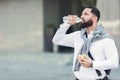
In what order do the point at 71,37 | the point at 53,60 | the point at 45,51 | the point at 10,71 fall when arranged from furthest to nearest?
1. the point at 45,51
2. the point at 53,60
3. the point at 10,71
4. the point at 71,37

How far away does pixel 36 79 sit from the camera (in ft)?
40.3

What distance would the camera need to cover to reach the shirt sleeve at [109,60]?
422 cm

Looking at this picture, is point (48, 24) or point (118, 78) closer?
point (118, 78)

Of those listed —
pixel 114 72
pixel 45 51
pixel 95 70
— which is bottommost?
pixel 45 51

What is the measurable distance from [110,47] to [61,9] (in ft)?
61.2

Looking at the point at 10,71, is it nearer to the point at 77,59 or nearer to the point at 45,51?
the point at 45,51

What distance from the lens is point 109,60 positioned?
424 centimetres

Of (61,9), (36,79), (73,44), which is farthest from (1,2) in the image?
(73,44)

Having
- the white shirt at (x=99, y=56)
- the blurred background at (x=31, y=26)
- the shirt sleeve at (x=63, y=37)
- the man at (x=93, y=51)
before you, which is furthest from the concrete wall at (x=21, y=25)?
the man at (x=93, y=51)

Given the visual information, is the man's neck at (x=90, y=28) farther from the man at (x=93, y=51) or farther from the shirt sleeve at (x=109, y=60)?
the shirt sleeve at (x=109, y=60)

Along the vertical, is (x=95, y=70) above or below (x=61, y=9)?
above

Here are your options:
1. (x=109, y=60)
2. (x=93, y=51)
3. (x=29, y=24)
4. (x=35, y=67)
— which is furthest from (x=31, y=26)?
(x=109, y=60)

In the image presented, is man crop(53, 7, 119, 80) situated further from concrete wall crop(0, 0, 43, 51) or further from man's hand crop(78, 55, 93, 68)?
concrete wall crop(0, 0, 43, 51)

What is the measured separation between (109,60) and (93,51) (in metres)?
0.22
